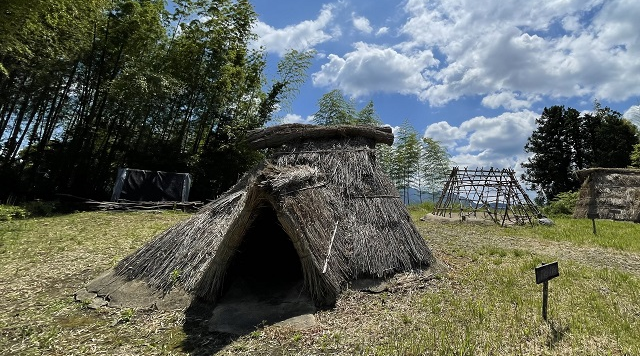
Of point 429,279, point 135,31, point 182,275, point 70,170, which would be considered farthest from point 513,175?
point 70,170

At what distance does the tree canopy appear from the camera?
2466 cm

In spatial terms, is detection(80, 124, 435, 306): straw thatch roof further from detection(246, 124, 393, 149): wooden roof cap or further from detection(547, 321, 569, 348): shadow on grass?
detection(547, 321, 569, 348): shadow on grass

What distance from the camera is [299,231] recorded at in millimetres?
4469

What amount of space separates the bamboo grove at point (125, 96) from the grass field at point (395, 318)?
295 inches

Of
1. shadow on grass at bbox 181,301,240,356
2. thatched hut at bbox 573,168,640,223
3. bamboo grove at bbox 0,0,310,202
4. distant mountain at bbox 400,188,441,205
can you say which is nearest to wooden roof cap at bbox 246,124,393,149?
shadow on grass at bbox 181,301,240,356

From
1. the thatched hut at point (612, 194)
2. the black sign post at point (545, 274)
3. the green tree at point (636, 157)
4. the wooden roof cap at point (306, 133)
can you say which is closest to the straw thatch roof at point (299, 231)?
the wooden roof cap at point (306, 133)

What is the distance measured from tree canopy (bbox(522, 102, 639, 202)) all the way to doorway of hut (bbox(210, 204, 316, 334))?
85.9 ft

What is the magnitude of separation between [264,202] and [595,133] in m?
28.9

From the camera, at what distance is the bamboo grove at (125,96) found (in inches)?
491

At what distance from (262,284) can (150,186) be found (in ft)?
33.9

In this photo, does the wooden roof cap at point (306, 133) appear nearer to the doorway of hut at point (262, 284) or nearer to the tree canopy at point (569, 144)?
the doorway of hut at point (262, 284)

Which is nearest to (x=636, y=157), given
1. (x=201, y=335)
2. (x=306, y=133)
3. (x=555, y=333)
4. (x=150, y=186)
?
(x=306, y=133)

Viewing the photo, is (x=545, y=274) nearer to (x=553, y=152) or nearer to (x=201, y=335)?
(x=201, y=335)

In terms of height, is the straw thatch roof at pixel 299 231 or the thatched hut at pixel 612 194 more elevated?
the thatched hut at pixel 612 194
